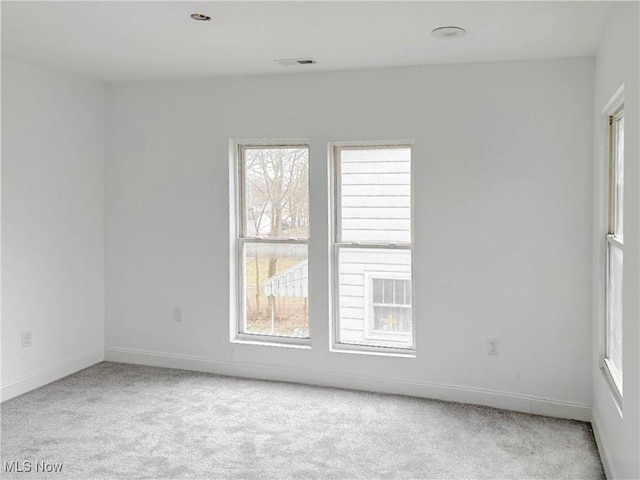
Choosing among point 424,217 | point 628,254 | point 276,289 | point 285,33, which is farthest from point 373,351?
point 285,33

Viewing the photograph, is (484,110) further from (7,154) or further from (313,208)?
(7,154)

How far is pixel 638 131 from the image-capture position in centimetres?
244

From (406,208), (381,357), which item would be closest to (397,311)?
(381,357)

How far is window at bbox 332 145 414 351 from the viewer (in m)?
4.46

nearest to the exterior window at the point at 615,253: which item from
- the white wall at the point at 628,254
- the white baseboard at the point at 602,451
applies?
the white wall at the point at 628,254

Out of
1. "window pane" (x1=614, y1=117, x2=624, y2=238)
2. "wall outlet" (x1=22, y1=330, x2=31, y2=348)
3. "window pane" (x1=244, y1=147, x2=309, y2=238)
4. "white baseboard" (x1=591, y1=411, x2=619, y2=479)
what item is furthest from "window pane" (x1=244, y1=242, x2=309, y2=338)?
"window pane" (x1=614, y1=117, x2=624, y2=238)

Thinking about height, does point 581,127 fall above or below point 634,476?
above

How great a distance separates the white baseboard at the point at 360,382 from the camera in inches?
160

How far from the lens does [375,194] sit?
4508mm

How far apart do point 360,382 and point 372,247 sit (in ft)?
3.33

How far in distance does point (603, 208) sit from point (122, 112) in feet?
12.3

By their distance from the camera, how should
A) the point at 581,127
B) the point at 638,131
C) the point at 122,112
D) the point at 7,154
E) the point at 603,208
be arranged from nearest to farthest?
the point at 638,131 < the point at 603,208 < the point at 581,127 < the point at 7,154 < the point at 122,112

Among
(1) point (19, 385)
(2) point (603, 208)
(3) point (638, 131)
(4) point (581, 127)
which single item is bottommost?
(1) point (19, 385)

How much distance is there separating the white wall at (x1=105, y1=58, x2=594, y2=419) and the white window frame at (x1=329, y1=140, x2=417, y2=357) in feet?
0.24
